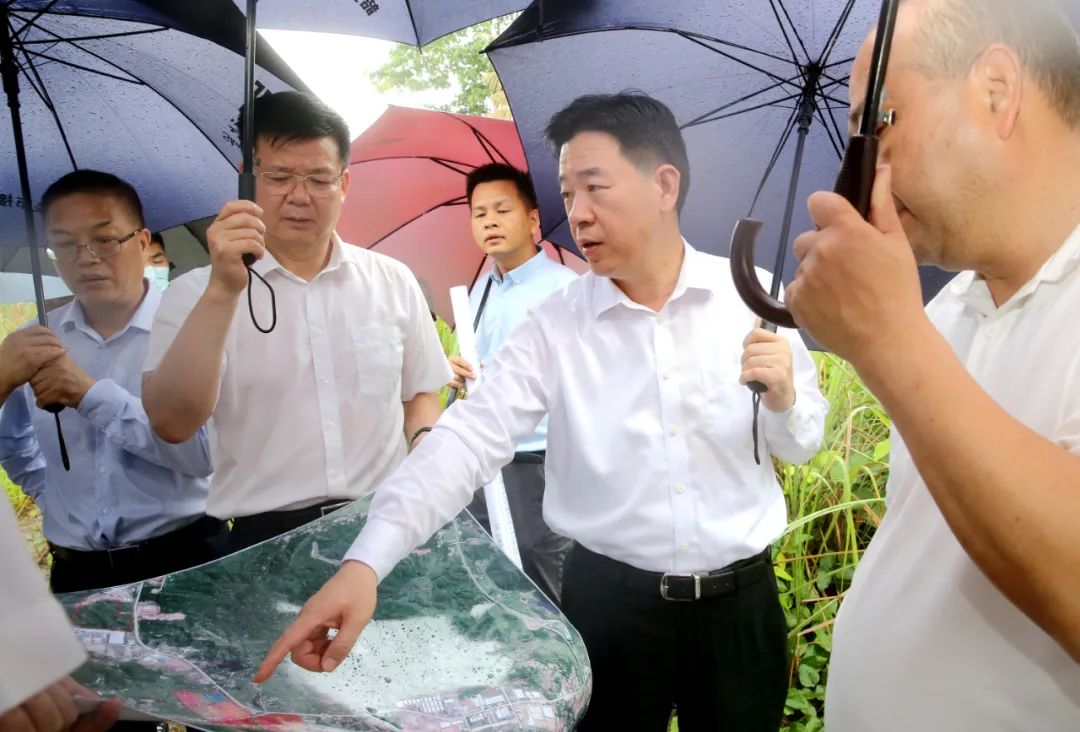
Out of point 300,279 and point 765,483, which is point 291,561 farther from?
point 765,483

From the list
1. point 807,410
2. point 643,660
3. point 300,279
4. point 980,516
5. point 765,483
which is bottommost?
point 643,660

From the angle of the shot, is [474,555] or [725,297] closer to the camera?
[474,555]

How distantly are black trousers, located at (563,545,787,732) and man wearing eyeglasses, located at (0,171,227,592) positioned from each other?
1.04 meters

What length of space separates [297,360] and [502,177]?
4.11 ft

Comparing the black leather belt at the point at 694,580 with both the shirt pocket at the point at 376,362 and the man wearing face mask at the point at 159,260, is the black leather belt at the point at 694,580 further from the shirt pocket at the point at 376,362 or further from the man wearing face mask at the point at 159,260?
the man wearing face mask at the point at 159,260

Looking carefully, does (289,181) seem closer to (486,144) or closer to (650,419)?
(650,419)

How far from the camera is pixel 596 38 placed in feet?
6.23

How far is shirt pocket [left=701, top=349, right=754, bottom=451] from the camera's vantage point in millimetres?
1708

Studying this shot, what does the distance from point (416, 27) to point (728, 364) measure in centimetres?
117

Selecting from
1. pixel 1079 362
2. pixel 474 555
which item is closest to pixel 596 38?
pixel 474 555

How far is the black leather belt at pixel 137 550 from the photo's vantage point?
197 cm

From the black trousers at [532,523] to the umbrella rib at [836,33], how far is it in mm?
1673

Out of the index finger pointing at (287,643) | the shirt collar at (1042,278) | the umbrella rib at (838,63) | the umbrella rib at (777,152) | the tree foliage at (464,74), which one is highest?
the tree foliage at (464,74)

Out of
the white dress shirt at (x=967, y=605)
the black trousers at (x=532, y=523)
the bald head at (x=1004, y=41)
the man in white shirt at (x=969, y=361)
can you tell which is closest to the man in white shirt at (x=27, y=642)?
the man in white shirt at (x=969, y=361)
